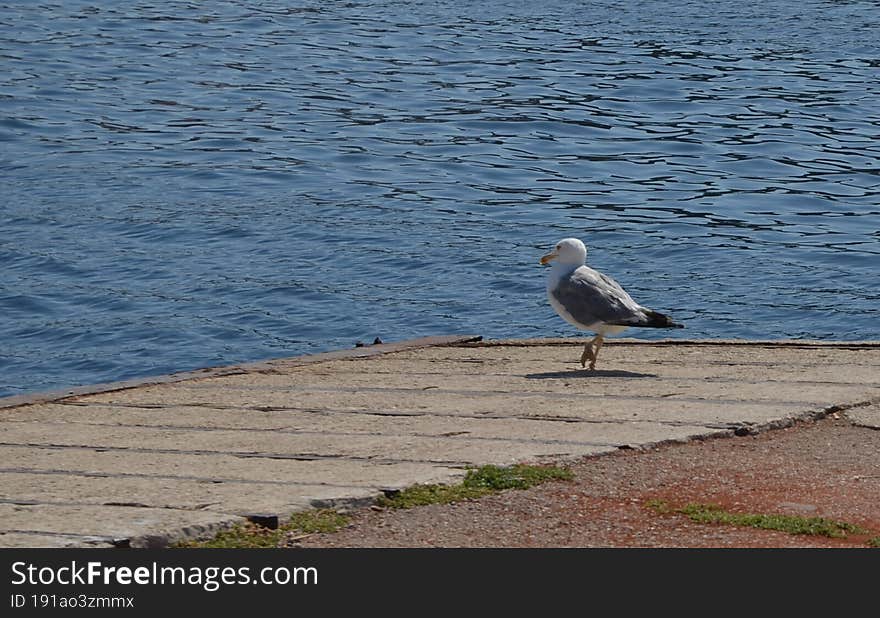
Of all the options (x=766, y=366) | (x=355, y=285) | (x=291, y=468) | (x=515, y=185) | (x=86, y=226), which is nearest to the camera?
(x=291, y=468)

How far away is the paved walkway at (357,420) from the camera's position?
674 cm

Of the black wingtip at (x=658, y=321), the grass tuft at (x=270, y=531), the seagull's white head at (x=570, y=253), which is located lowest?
the black wingtip at (x=658, y=321)

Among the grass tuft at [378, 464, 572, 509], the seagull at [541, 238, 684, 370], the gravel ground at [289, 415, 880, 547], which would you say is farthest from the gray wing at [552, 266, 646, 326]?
the grass tuft at [378, 464, 572, 509]

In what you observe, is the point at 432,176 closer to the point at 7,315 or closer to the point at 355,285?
the point at 355,285

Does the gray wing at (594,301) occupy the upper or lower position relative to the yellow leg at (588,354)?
upper

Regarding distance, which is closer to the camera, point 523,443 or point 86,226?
point 523,443

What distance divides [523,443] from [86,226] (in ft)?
41.4

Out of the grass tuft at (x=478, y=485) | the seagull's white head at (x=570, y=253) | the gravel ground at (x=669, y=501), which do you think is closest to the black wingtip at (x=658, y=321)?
the seagull's white head at (x=570, y=253)

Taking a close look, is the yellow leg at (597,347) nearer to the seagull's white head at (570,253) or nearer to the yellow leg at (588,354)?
the yellow leg at (588,354)

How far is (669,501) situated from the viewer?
688 cm

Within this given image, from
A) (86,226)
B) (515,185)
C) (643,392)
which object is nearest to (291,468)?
(643,392)

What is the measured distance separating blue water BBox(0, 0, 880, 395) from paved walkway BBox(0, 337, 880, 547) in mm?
4625

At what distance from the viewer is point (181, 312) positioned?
16.5 meters

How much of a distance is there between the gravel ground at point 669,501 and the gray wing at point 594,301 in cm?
229
